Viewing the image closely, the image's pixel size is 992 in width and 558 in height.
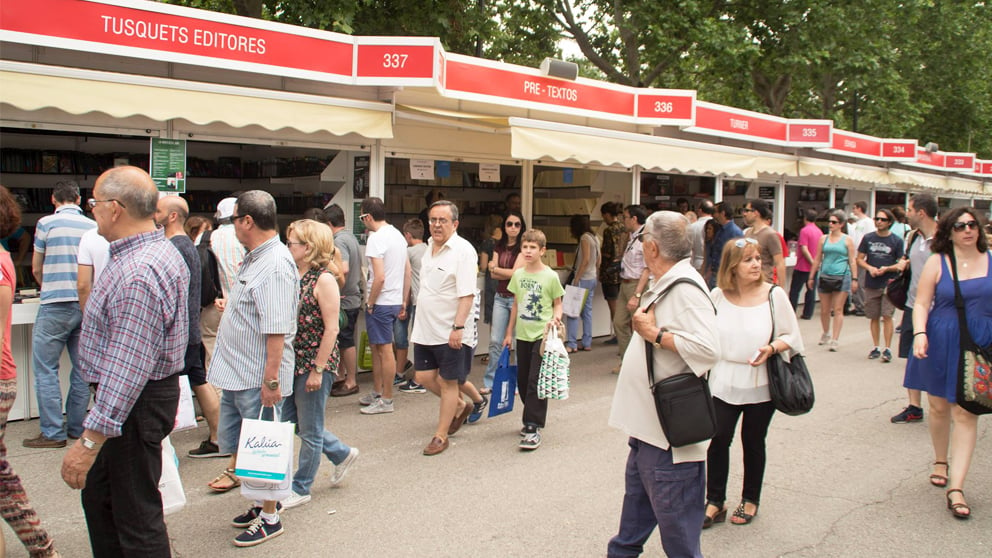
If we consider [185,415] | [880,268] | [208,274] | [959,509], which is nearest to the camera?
[959,509]

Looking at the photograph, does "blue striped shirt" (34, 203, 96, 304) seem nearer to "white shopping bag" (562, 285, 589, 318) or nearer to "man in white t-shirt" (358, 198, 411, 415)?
"man in white t-shirt" (358, 198, 411, 415)

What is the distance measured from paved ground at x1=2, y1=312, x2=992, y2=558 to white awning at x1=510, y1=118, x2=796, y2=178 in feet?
9.19

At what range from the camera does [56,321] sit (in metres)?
5.52

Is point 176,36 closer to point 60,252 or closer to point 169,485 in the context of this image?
point 60,252

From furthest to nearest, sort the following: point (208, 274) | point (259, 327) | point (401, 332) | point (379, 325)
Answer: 1. point (401, 332)
2. point (379, 325)
3. point (208, 274)
4. point (259, 327)

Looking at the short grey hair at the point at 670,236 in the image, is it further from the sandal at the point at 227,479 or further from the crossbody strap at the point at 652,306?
the sandal at the point at 227,479

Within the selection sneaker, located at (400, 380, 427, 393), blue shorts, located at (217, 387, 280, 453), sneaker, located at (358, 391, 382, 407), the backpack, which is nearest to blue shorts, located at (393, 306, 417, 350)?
sneaker, located at (400, 380, 427, 393)

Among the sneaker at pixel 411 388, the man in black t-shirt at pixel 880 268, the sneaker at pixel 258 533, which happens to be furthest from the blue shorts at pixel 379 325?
the man in black t-shirt at pixel 880 268

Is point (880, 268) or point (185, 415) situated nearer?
point (185, 415)

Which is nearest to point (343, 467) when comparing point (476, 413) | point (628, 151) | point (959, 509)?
point (476, 413)

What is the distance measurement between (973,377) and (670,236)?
2.48 meters

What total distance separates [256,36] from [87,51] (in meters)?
1.30

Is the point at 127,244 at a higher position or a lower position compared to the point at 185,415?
higher

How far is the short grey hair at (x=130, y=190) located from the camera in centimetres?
284
